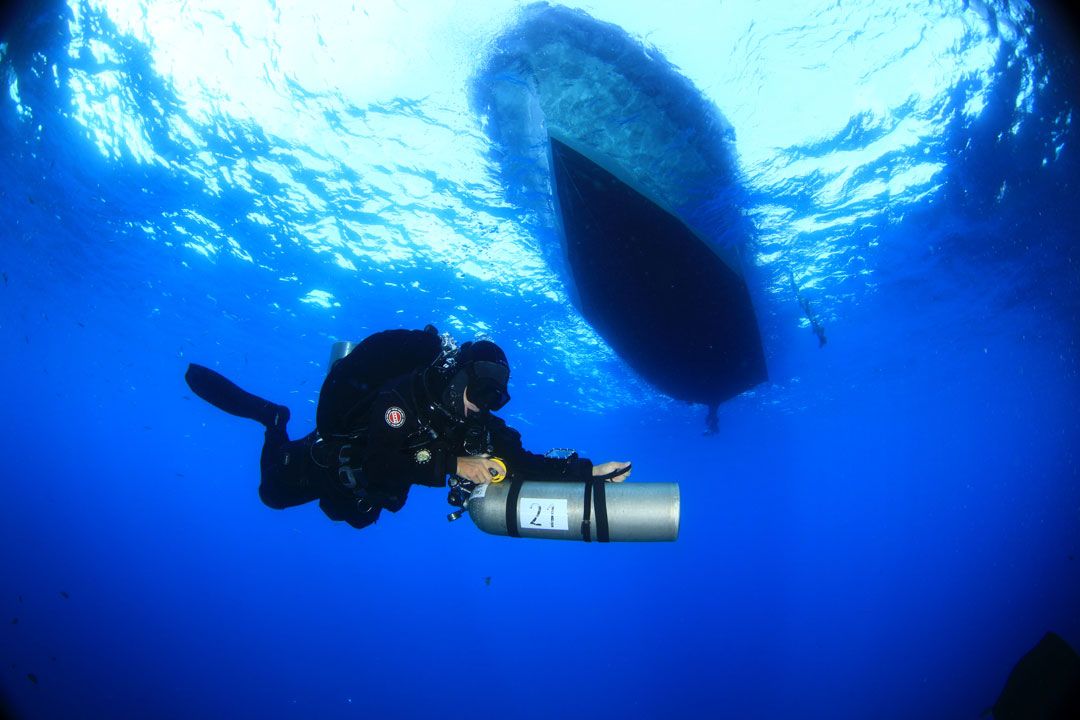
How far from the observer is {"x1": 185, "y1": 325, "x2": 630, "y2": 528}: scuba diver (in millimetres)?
3527

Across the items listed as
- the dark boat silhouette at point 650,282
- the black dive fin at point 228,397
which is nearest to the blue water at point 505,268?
the dark boat silhouette at point 650,282

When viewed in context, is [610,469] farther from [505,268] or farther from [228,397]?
[505,268]

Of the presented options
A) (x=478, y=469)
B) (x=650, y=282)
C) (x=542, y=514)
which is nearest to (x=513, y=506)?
(x=542, y=514)

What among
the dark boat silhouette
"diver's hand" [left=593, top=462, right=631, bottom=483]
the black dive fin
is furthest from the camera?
the dark boat silhouette

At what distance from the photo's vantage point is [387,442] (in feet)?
11.5

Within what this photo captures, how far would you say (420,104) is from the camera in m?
8.91

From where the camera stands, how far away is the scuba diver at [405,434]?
3.53 metres

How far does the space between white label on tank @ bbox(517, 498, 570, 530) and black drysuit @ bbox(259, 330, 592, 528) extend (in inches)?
13.4

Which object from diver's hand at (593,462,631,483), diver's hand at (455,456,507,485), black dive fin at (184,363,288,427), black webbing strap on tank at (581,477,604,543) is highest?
black dive fin at (184,363,288,427)

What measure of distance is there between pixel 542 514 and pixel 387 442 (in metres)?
1.34

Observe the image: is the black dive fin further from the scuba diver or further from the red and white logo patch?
the red and white logo patch

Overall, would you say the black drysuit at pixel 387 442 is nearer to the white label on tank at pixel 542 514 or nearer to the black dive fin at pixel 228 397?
the white label on tank at pixel 542 514

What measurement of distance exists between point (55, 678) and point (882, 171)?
38.0 meters

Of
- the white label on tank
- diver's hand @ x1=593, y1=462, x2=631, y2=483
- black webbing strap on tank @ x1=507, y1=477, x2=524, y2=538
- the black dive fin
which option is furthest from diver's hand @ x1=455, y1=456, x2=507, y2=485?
the black dive fin
